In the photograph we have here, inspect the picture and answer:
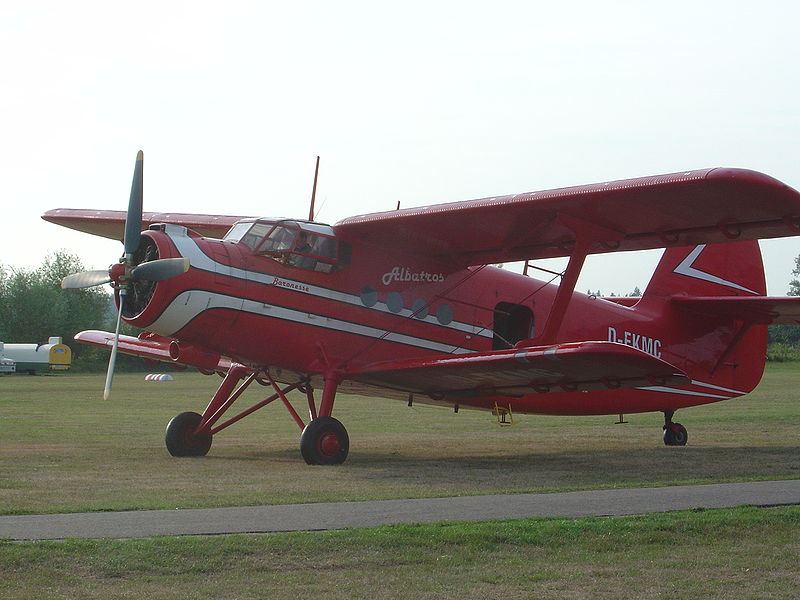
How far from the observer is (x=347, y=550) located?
7160 millimetres

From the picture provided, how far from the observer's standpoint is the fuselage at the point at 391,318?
524 inches

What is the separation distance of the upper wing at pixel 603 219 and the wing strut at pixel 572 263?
3 cm

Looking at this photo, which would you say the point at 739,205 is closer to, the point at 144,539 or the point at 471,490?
the point at 471,490

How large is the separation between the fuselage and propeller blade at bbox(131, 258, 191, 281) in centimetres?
16

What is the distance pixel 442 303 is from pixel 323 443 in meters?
3.10

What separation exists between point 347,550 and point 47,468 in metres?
6.90

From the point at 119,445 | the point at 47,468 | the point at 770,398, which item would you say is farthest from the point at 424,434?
the point at 770,398

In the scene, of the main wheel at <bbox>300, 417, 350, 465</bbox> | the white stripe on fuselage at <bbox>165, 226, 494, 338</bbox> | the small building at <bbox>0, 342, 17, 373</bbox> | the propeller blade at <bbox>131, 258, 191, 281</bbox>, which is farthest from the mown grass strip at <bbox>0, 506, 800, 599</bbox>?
the small building at <bbox>0, 342, 17, 373</bbox>

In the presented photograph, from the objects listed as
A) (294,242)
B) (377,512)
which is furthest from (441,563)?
(294,242)

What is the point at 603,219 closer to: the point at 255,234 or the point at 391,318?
the point at 391,318

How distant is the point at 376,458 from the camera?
14.7 metres

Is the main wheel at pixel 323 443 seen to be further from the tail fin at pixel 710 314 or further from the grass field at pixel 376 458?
the tail fin at pixel 710 314

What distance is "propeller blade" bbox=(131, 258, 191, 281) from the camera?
497 inches

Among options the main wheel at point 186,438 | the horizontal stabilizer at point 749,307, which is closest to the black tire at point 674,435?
the horizontal stabilizer at point 749,307
